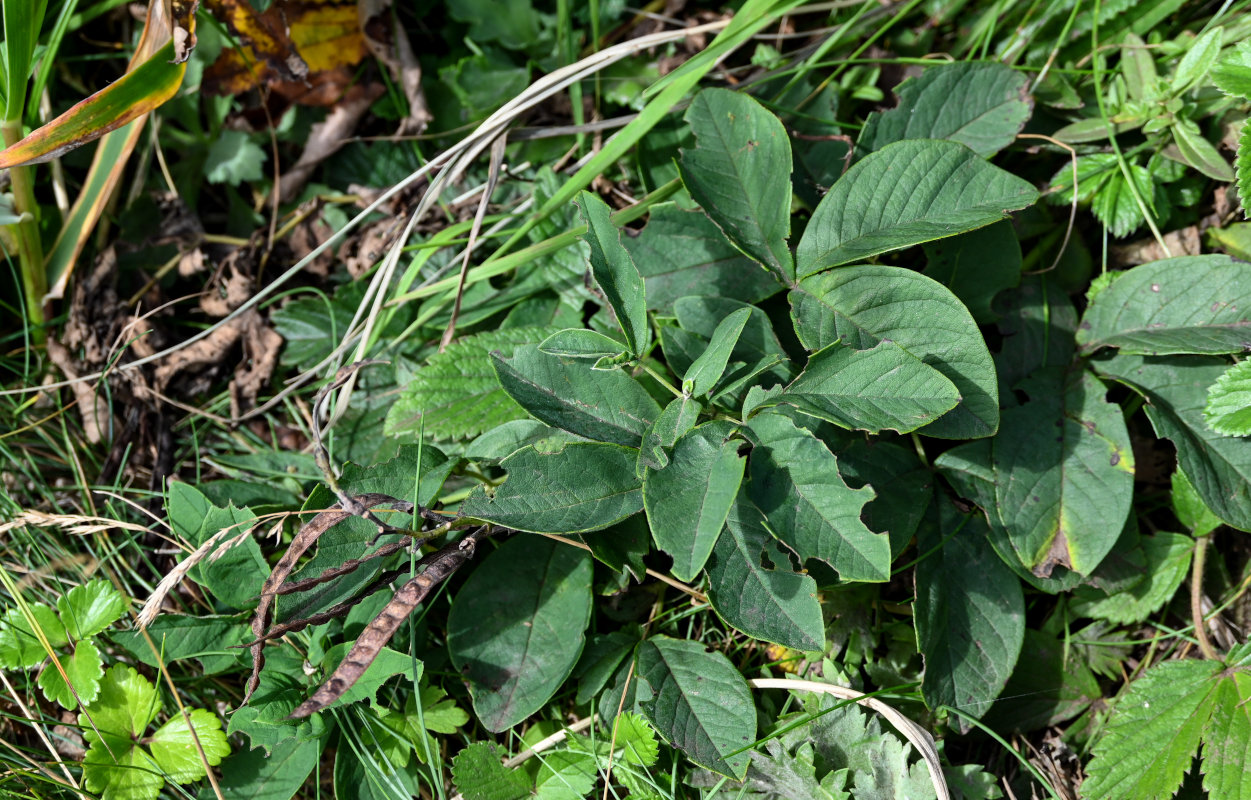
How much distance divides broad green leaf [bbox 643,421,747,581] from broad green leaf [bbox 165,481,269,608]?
0.86m

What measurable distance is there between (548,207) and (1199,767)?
1862 millimetres

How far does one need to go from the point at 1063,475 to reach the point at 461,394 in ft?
4.18

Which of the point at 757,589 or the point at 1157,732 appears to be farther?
the point at 1157,732

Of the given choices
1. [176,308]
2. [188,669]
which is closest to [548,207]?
[176,308]

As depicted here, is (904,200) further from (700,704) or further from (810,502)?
(700,704)

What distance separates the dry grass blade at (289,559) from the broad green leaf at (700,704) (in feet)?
2.14

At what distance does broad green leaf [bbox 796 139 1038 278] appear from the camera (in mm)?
1570

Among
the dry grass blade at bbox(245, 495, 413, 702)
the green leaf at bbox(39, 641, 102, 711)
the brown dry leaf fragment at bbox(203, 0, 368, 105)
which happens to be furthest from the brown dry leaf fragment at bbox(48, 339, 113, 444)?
the dry grass blade at bbox(245, 495, 413, 702)

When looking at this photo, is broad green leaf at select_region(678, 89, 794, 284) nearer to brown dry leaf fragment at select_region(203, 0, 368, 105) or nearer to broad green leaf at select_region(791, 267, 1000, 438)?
broad green leaf at select_region(791, 267, 1000, 438)

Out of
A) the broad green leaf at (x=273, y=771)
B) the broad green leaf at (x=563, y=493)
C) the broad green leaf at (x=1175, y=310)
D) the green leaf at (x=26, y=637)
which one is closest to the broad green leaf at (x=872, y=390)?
the broad green leaf at (x=563, y=493)

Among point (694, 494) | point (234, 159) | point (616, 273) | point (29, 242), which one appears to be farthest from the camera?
point (234, 159)

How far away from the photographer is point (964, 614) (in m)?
1.65

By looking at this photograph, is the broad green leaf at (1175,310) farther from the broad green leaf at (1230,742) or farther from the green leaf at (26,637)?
the green leaf at (26,637)

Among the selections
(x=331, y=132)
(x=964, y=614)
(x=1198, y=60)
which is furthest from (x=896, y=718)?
(x=331, y=132)
